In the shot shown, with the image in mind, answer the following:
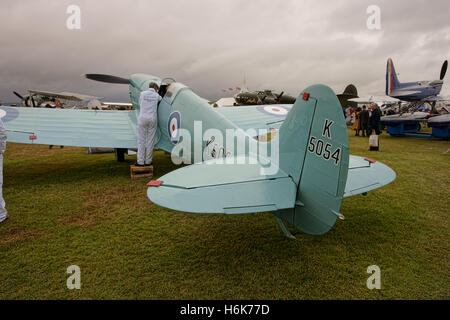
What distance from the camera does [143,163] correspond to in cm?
572

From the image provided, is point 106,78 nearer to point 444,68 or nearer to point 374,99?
point 374,99

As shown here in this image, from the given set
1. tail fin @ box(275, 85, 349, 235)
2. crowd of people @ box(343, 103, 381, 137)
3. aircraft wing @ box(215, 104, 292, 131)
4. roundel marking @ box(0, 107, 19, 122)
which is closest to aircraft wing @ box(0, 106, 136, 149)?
roundel marking @ box(0, 107, 19, 122)

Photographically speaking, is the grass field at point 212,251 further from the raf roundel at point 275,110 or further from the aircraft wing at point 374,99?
the aircraft wing at point 374,99

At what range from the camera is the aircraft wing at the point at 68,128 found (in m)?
5.23

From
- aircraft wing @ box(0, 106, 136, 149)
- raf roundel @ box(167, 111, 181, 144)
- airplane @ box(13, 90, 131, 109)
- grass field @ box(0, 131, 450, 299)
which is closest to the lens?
grass field @ box(0, 131, 450, 299)

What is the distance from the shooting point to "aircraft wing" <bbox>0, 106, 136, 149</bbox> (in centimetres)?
523

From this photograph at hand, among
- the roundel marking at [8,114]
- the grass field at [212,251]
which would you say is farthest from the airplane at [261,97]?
the grass field at [212,251]

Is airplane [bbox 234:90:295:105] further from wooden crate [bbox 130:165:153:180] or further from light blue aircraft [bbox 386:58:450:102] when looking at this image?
wooden crate [bbox 130:165:153:180]

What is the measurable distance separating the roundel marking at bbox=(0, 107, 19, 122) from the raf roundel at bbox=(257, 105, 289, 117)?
21.5 feet

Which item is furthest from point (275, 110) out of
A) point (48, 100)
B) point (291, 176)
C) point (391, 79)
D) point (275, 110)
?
point (48, 100)

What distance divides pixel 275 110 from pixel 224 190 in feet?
21.5

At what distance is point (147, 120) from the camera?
5301mm

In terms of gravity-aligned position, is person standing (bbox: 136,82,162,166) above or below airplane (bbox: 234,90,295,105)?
below

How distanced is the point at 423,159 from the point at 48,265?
9249 mm
